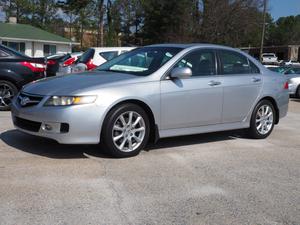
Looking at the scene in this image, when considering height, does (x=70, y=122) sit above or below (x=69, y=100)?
below

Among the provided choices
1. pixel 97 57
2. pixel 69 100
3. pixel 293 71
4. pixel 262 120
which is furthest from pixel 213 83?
pixel 293 71

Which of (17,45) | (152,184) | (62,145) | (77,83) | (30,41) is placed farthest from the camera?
(30,41)

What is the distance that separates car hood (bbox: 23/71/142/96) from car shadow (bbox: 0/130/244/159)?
0.79 metres

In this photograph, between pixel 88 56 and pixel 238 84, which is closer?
pixel 238 84

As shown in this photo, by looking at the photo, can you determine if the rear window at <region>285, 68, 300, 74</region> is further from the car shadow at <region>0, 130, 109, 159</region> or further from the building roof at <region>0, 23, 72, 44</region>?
the building roof at <region>0, 23, 72, 44</region>

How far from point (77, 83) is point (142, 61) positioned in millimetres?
1236

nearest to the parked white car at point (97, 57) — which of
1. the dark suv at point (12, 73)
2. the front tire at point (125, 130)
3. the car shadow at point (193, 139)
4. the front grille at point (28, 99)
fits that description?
the dark suv at point (12, 73)

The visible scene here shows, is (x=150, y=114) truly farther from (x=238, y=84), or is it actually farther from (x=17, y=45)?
(x=17, y=45)

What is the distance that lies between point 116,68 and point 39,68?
373 cm

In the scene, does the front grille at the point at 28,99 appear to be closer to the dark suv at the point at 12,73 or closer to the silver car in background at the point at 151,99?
the silver car in background at the point at 151,99

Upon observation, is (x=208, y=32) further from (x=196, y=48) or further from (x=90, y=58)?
(x=196, y=48)

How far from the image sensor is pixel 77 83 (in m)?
5.91

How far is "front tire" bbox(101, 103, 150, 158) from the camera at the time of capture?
5.78 m

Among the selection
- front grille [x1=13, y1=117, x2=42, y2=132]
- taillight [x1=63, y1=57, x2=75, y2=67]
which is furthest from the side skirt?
taillight [x1=63, y1=57, x2=75, y2=67]
